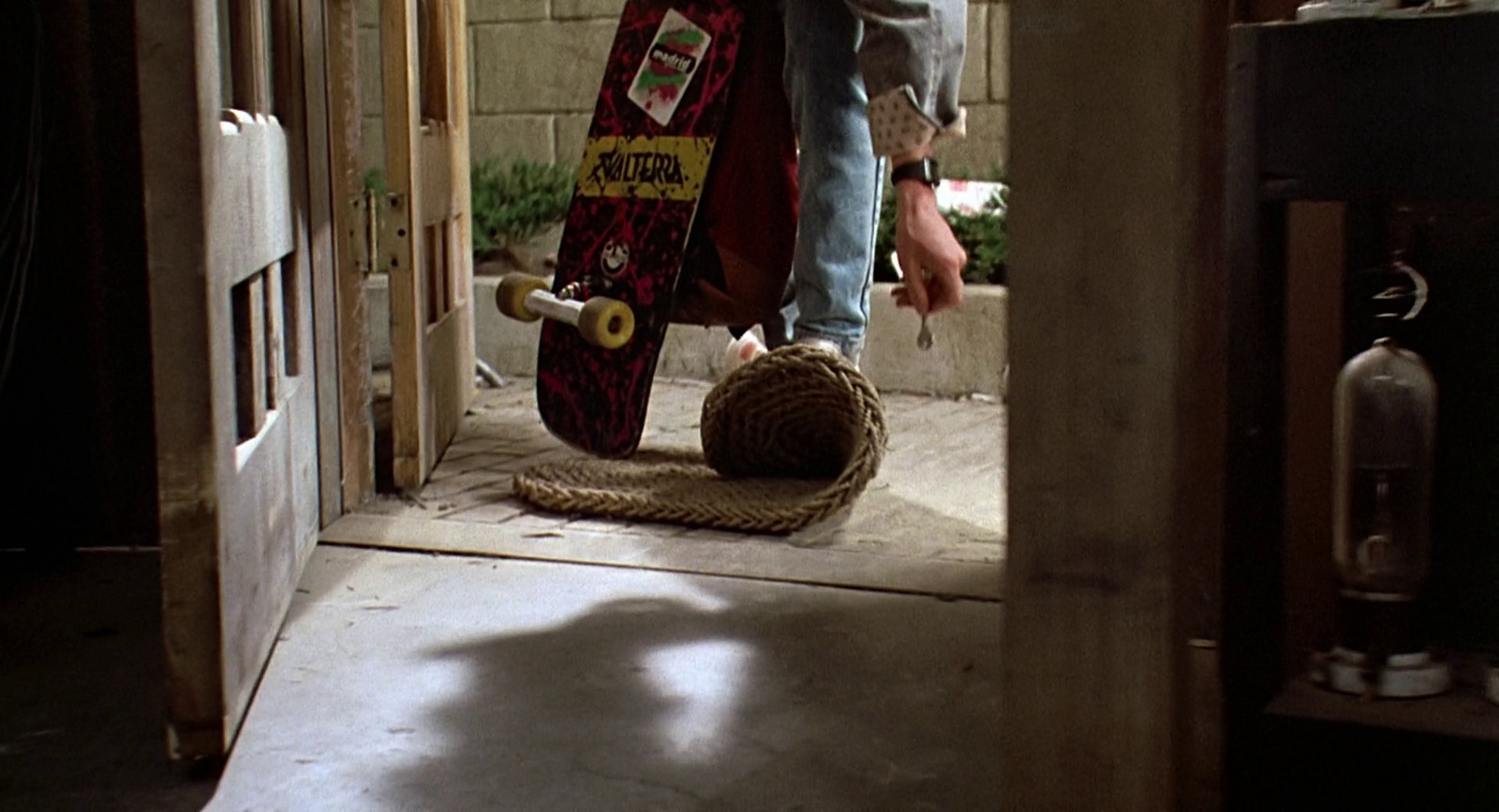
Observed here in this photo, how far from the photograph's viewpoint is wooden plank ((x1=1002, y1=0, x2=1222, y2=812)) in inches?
36.2

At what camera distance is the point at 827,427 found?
2.37m

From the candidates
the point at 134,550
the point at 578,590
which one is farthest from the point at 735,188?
the point at 134,550

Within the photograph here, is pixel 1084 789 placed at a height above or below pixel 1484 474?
below

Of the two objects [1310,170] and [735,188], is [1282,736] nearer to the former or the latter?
[1310,170]

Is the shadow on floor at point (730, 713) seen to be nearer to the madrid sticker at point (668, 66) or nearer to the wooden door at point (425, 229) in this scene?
the wooden door at point (425, 229)

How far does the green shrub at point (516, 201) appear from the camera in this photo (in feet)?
13.6

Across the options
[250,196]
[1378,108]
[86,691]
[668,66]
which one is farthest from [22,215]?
[1378,108]

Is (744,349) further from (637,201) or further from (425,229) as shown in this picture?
(425,229)

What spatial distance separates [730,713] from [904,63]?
41.1 inches

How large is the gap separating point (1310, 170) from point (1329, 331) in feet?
1.02

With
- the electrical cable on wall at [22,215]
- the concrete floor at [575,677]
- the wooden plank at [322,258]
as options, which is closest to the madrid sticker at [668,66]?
the wooden plank at [322,258]

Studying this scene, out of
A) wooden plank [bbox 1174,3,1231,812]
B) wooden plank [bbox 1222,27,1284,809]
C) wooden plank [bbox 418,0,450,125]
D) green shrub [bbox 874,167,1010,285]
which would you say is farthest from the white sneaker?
wooden plank [bbox 1222,27,1284,809]

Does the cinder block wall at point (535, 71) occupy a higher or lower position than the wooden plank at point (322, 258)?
higher

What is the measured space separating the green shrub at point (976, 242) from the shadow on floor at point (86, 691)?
2.13 m
